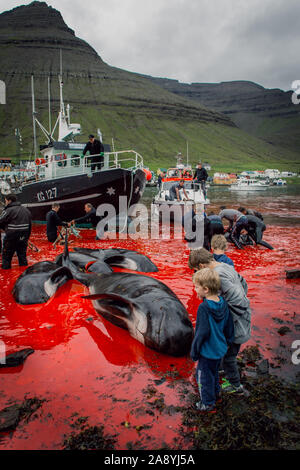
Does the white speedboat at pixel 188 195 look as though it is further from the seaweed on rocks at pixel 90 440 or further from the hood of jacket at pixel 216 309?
the seaweed on rocks at pixel 90 440

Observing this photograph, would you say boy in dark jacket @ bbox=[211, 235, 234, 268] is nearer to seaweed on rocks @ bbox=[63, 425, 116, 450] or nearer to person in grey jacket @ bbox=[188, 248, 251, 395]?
person in grey jacket @ bbox=[188, 248, 251, 395]

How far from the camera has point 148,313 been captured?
4070mm

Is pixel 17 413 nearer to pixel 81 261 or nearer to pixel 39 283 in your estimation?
pixel 39 283

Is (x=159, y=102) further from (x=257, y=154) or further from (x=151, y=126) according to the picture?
(x=257, y=154)

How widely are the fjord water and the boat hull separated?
22.8 ft

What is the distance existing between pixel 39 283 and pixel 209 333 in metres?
4.27

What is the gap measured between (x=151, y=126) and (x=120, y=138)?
2674 centimetres

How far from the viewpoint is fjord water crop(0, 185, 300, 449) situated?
2756mm

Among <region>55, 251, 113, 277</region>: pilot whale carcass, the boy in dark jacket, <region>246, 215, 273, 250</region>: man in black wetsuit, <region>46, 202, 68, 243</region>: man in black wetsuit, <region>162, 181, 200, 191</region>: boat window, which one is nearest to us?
the boy in dark jacket

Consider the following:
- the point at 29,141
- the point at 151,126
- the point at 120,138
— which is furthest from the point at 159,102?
the point at 29,141

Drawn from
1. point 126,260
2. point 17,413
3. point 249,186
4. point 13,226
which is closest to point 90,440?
point 17,413

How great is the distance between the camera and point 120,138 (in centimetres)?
11819

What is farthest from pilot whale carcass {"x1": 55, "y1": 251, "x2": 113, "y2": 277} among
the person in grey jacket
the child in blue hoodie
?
the child in blue hoodie

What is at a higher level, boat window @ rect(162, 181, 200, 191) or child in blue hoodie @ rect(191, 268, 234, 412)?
boat window @ rect(162, 181, 200, 191)
